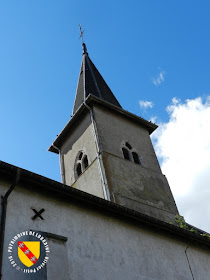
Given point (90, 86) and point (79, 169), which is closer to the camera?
point (79, 169)

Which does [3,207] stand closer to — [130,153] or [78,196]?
[78,196]

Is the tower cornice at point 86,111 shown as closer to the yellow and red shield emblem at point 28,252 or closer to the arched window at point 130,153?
the arched window at point 130,153

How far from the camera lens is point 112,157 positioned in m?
16.5

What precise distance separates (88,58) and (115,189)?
13451 mm

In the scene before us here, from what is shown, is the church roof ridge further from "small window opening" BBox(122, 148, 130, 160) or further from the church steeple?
the church steeple

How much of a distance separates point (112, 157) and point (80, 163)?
2136 millimetres

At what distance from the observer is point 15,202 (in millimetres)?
7910

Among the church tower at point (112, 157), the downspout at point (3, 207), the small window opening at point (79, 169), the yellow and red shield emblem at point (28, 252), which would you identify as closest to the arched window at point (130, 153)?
the church tower at point (112, 157)

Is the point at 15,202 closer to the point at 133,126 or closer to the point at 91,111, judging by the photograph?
the point at 91,111

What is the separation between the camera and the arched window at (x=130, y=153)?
17750mm

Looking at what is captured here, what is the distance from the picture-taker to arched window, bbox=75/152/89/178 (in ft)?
57.8

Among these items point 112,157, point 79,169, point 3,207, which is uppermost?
point 79,169

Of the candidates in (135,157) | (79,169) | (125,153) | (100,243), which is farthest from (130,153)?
(100,243)

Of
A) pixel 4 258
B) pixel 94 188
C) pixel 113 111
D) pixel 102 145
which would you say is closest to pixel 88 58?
pixel 113 111
